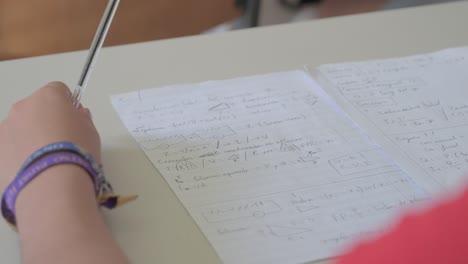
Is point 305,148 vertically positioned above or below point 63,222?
above

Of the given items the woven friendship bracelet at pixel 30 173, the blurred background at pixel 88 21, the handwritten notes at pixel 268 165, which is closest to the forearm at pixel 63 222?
the woven friendship bracelet at pixel 30 173

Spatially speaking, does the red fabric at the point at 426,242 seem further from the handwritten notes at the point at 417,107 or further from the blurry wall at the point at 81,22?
the blurry wall at the point at 81,22

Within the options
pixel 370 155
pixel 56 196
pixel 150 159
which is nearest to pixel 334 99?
pixel 370 155

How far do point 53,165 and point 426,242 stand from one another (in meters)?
0.40

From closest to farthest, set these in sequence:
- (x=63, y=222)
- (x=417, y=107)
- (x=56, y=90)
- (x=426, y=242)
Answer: (x=426, y=242) → (x=63, y=222) → (x=56, y=90) → (x=417, y=107)

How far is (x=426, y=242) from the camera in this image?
15.9 inches

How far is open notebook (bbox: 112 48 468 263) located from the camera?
728 millimetres

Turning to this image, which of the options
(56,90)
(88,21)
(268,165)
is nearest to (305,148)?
(268,165)

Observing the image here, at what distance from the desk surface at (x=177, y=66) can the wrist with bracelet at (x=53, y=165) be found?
0.03 m

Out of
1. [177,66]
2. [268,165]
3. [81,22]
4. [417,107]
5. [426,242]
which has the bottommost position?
[426,242]

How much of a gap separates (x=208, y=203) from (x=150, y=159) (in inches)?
4.2

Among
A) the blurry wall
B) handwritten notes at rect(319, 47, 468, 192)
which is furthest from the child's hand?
the blurry wall

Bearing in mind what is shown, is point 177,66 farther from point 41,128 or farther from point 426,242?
point 426,242

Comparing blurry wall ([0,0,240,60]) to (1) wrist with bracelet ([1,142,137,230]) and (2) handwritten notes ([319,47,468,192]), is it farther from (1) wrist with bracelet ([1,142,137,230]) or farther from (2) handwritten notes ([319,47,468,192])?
(1) wrist with bracelet ([1,142,137,230])
